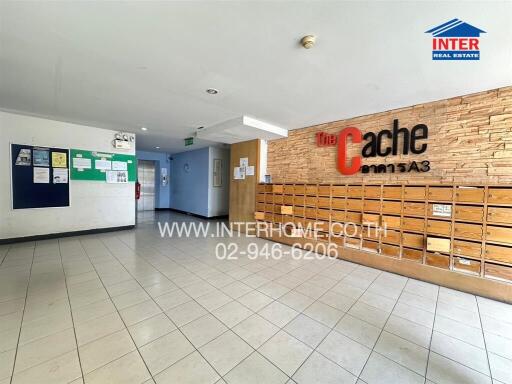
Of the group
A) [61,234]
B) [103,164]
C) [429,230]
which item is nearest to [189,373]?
[429,230]

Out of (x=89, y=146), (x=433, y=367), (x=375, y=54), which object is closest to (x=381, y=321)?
(x=433, y=367)

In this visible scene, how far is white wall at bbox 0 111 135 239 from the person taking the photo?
13.6ft

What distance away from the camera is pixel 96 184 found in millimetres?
5230

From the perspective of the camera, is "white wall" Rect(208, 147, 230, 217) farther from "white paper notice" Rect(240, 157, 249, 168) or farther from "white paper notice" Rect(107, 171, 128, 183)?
"white paper notice" Rect(107, 171, 128, 183)

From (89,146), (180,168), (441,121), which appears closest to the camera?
(441,121)

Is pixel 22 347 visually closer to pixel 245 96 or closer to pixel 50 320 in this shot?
pixel 50 320

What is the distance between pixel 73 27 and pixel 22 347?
2.74 m

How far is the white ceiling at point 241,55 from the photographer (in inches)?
64.3

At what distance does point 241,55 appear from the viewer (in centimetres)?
217

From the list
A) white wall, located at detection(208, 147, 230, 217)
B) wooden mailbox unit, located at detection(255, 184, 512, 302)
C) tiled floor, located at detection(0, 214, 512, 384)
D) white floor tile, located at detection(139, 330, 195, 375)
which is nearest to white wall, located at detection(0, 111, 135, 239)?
tiled floor, located at detection(0, 214, 512, 384)

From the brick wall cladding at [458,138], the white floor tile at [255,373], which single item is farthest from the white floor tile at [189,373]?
the brick wall cladding at [458,138]

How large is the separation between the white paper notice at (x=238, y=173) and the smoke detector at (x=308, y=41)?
417cm

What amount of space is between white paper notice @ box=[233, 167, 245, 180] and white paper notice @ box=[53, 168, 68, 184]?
160 inches

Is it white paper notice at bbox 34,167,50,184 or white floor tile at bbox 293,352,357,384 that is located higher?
white paper notice at bbox 34,167,50,184
